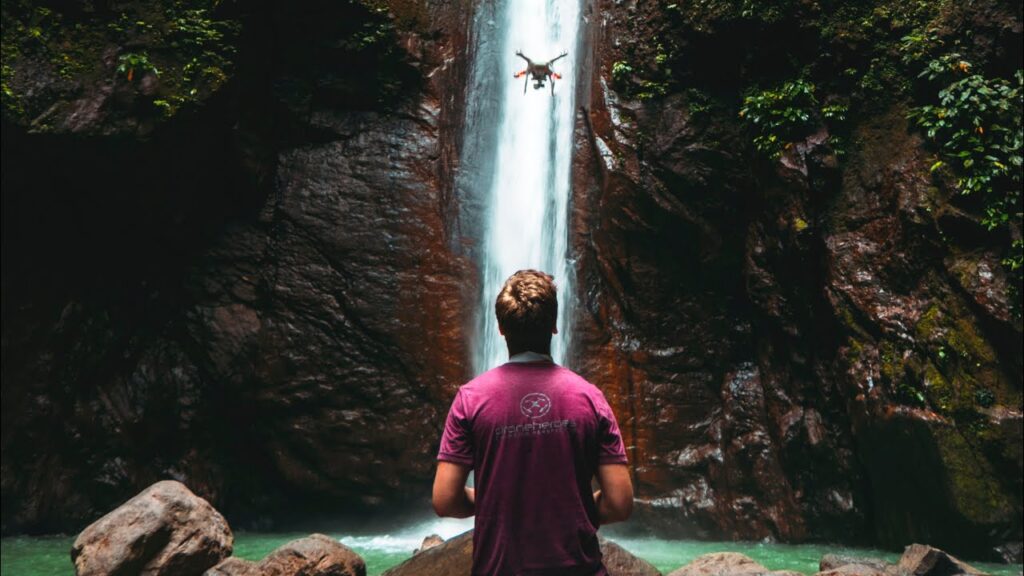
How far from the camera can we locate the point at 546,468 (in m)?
2.02

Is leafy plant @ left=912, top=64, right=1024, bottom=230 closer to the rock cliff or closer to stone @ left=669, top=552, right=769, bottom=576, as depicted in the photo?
the rock cliff

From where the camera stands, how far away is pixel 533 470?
203cm

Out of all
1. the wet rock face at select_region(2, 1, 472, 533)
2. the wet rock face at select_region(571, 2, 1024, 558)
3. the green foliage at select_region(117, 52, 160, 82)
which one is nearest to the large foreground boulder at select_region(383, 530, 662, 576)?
the wet rock face at select_region(571, 2, 1024, 558)

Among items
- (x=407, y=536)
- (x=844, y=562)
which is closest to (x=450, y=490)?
(x=844, y=562)

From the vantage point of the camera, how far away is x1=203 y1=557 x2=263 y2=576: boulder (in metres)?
5.62

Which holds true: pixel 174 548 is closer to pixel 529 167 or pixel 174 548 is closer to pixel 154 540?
pixel 154 540

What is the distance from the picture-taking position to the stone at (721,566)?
551 centimetres

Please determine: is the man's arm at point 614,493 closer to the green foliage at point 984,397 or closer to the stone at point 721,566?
the stone at point 721,566

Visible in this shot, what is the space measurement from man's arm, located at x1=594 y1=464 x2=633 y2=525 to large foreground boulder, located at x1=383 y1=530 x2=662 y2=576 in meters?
3.35

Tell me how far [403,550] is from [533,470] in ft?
23.7

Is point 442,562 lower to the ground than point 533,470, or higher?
lower

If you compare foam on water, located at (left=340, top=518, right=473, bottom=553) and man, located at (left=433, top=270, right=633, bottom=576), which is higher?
man, located at (left=433, top=270, right=633, bottom=576)

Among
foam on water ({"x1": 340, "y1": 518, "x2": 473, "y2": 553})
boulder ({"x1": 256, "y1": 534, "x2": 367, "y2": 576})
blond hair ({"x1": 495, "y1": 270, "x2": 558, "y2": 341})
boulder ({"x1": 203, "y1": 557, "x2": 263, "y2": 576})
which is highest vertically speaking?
blond hair ({"x1": 495, "y1": 270, "x2": 558, "y2": 341})

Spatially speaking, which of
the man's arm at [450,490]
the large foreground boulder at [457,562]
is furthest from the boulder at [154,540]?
the man's arm at [450,490]
